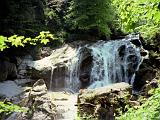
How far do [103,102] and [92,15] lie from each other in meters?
12.5

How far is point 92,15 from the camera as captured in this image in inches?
832

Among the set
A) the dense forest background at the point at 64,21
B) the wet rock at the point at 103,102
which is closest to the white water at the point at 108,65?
the dense forest background at the point at 64,21

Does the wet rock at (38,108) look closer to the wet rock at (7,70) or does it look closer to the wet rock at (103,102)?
the wet rock at (103,102)

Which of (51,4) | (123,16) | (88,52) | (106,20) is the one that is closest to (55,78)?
(88,52)

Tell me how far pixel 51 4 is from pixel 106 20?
14.7 ft

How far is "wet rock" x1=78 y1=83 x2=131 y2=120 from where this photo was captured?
8914mm

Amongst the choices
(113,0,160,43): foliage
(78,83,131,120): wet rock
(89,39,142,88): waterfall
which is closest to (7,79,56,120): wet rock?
(78,83,131,120): wet rock

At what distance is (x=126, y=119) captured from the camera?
4.65m

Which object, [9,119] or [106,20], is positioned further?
[106,20]

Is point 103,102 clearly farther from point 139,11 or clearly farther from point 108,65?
point 108,65

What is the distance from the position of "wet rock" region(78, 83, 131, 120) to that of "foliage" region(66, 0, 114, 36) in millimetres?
10930

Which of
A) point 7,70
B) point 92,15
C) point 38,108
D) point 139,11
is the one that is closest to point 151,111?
point 139,11

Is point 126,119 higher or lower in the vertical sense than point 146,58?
lower

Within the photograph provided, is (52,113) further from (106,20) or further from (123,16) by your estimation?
(106,20)
